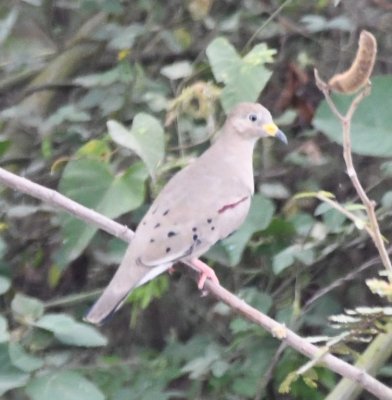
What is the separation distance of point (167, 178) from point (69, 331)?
635 millimetres

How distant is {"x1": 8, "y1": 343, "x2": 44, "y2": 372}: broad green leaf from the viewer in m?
2.48

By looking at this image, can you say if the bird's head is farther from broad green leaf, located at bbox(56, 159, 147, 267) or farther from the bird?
broad green leaf, located at bbox(56, 159, 147, 267)

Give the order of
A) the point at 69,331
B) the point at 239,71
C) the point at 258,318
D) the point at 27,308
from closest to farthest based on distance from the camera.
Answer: the point at 258,318
the point at 69,331
the point at 27,308
the point at 239,71

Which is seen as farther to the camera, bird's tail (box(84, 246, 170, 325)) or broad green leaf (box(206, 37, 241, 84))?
broad green leaf (box(206, 37, 241, 84))

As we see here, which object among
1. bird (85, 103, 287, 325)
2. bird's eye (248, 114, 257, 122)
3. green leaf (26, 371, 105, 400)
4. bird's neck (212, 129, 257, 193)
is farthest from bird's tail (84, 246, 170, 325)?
bird's eye (248, 114, 257, 122)

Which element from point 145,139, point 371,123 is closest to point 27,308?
point 145,139

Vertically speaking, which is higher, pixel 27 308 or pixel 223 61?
pixel 223 61

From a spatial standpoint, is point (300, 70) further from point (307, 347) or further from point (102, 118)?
point (307, 347)

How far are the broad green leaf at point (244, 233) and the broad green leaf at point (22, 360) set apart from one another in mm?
526

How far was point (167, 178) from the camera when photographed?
2990 mm

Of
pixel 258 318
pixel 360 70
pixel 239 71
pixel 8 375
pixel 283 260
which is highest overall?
pixel 360 70

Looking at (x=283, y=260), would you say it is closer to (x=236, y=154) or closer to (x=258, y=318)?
(x=236, y=154)

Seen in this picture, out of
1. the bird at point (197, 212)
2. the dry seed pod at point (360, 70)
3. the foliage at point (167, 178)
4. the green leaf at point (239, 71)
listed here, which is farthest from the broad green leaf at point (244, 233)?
the dry seed pod at point (360, 70)

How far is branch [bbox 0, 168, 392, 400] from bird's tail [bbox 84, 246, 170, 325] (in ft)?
0.20
